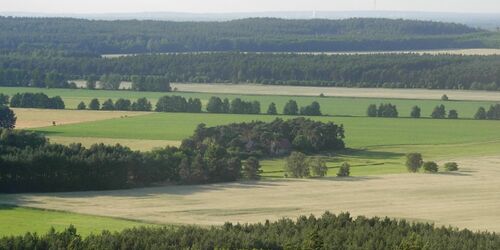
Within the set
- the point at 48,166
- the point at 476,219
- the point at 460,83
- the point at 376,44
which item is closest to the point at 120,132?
the point at 48,166

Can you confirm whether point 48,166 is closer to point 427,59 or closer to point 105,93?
point 105,93

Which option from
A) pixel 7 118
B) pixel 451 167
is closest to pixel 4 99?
pixel 7 118

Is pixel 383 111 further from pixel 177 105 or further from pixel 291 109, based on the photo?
pixel 177 105

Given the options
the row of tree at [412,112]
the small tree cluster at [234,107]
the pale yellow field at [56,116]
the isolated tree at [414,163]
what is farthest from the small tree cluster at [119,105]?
the isolated tree at [414,163]

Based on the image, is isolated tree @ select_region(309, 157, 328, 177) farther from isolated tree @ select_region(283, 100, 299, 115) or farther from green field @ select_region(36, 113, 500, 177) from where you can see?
isolated tree @ select_region(283, 100, 299, 115)

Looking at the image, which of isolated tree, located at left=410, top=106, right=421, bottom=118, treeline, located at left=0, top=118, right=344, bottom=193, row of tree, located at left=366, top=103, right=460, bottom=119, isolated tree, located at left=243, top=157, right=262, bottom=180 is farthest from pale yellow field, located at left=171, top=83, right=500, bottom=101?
isolated tree, located at left=243, top=157, right=262, bottom=180
